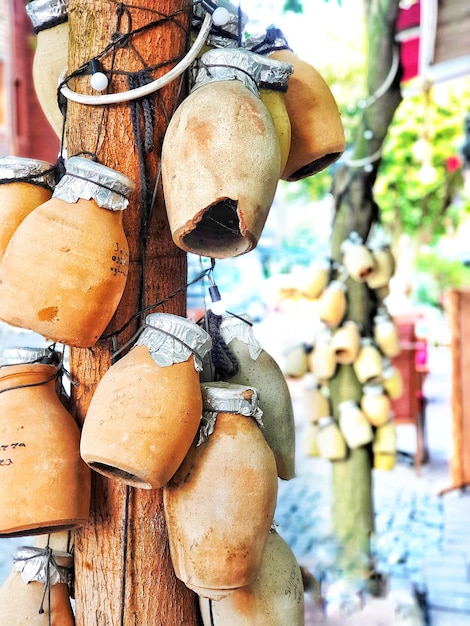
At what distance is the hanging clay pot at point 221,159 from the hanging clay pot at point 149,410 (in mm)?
137

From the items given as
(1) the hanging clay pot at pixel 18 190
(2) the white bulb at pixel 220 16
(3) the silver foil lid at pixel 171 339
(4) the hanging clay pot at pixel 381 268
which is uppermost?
(2) the white bulb at pixel 220 16

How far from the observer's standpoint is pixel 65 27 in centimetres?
120

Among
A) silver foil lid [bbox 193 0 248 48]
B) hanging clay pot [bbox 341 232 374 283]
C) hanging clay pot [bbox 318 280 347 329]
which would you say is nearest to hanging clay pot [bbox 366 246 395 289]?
hanging clay pot [bbox 341 232 374 283]

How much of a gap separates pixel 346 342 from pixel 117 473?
239 cm

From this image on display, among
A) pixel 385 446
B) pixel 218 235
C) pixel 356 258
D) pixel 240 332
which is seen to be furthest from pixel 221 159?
pixel 385 446

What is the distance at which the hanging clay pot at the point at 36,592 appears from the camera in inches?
42.4

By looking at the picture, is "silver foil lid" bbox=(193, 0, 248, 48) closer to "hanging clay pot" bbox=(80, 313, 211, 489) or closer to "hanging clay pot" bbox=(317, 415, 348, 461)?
"hanging clay pot" bbox=(80, 313, 211, 489)

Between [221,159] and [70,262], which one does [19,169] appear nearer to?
[70,262]

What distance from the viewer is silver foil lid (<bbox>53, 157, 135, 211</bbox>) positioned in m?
0.95

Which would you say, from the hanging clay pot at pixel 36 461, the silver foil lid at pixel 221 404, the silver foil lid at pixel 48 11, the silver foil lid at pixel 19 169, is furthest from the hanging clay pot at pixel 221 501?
the silver foil lid at pixel 48 11

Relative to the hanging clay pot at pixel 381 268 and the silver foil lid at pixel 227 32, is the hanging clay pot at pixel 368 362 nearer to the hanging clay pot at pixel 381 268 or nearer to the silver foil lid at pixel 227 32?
the hanging clay pot at pixel 381 268

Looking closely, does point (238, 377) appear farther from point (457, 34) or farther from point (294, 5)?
point (457, 34)

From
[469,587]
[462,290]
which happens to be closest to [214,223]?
[469,587]

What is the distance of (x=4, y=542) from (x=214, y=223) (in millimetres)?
4139
